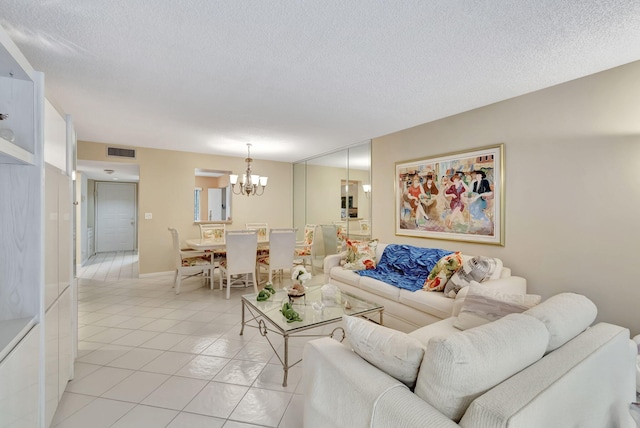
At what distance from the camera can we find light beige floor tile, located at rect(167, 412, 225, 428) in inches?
67.2

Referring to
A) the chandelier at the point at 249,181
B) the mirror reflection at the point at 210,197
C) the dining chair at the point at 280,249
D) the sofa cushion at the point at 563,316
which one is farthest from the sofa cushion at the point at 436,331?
the mirror reflection at the point at 210,197

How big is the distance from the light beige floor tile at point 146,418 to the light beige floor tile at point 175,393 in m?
0.05

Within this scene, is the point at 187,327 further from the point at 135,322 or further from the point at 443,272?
the point at 443,272

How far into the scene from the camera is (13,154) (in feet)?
3.89

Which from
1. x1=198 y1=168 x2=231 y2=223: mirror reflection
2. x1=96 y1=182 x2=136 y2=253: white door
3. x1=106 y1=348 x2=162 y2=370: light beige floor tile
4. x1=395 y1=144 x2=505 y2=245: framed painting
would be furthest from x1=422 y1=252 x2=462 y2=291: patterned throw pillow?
x1=96 y1=182 x2=136 y2=253: white door

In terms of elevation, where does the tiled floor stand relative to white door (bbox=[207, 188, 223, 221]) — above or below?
below

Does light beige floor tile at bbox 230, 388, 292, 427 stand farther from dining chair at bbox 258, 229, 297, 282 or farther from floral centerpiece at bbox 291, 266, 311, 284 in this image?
dining chair at bbox 258, 229, 297, 282

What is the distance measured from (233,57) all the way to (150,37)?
1.79 ft

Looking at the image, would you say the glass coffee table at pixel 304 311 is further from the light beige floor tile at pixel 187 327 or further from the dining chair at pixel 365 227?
the dining chair at pixel 365 227

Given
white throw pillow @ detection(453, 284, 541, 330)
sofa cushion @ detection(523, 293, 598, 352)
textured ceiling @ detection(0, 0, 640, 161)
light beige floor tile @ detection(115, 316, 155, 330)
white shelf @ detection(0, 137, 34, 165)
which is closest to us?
white shelf @ detection(0, 137, 34, 165)

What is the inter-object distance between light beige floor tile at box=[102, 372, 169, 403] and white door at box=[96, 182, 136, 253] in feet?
24.9

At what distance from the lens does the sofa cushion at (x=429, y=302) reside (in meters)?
2.57

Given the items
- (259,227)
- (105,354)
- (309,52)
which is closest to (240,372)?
(105,354)

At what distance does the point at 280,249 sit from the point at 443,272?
245 centimetres
